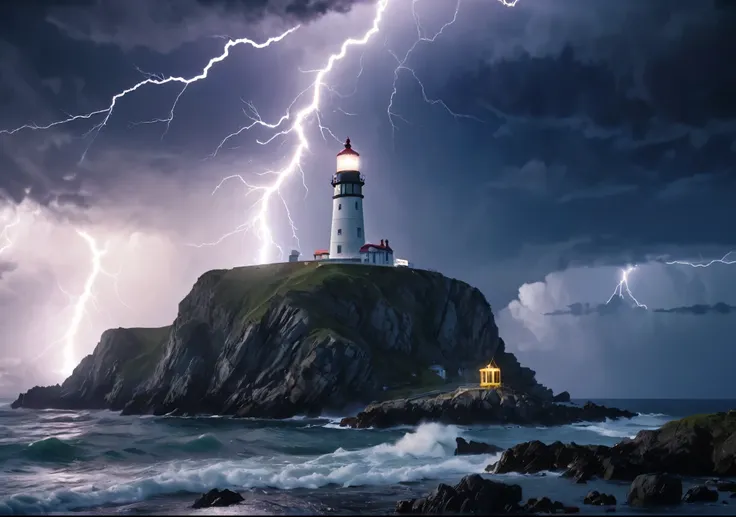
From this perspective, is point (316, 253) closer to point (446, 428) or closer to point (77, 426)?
point (77, 426)

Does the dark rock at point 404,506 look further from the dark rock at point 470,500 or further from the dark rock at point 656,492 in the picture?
the dark rock at point 656,492

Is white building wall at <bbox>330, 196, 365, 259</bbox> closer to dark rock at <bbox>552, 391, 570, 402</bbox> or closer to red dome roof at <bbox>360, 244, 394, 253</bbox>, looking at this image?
red dome roof at <bbox>360, 244, 394, 253</bbox>

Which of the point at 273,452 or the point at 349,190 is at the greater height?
the point at 349,190

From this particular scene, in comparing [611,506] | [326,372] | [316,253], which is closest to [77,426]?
[326,372]

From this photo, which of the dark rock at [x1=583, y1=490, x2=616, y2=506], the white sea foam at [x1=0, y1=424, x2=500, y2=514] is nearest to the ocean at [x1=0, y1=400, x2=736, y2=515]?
the white sea foam at [x1=0, y1=424, x2=500, y2=514]

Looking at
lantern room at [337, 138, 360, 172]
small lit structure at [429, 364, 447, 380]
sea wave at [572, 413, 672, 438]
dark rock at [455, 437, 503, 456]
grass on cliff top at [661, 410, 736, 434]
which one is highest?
lantern room at [337, 138, 360, 172]

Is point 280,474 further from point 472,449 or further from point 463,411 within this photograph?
point 463,411
